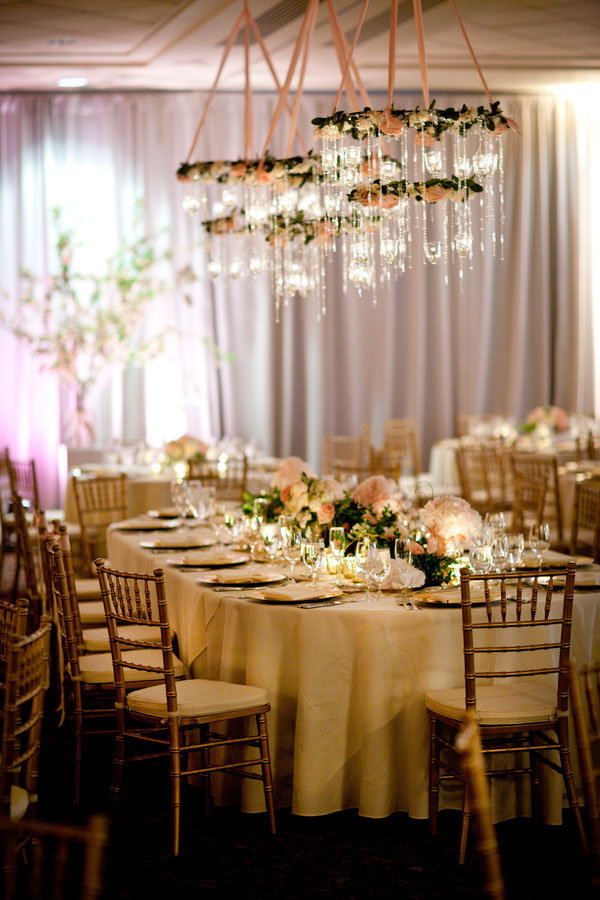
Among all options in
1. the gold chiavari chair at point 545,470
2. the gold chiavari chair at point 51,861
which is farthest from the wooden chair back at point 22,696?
the gold chiavari chair at point 545,470

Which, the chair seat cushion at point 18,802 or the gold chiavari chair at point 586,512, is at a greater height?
the gold chiavari chair at point 586,512

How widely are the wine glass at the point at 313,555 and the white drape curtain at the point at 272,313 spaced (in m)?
6.76

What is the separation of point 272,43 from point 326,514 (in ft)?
19.9

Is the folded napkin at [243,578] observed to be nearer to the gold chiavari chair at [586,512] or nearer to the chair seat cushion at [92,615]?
the chair seat cushion at [92,615]

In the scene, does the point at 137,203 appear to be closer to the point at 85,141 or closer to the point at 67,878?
the point at 85,141

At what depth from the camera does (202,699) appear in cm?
354

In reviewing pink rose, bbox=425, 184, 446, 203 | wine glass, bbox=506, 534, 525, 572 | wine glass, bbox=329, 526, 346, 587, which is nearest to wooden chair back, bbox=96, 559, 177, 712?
wine glass, bbox=329, 526, 346, 587

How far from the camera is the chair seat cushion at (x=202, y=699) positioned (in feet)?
11.4

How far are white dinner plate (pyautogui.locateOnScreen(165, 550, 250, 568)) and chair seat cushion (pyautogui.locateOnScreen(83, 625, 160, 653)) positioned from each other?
305mm

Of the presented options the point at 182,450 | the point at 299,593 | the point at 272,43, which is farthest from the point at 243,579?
the point at 272,43

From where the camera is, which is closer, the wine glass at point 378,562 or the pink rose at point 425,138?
the wine glass at point 378,562

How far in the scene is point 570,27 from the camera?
862 cm

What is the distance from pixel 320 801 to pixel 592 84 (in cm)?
929

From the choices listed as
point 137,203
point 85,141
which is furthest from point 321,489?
point 85,141
